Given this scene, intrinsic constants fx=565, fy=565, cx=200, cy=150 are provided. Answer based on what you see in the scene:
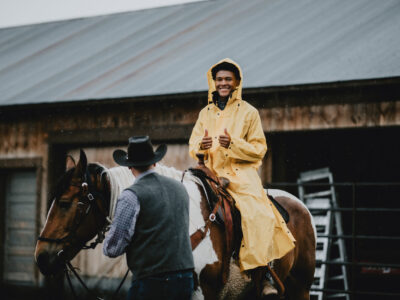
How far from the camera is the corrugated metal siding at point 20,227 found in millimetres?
10750

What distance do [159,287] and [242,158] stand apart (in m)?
1.87

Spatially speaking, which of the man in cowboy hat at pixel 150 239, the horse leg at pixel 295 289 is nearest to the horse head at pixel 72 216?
the man in cowboy hat at pixel 150 239

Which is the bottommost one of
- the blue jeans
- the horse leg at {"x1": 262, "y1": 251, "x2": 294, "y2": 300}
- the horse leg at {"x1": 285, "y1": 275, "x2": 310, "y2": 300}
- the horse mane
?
the horse leg at {"x1": 285, "y1": 275, "x2": 310, "y2": 300}

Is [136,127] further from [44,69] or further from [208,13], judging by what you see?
[208,13]

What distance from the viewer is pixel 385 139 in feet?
34.0

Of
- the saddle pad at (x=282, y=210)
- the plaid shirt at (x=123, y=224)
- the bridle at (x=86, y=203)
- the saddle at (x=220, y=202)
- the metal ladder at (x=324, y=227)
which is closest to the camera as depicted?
the plaid shirt at (x=123, y=224)

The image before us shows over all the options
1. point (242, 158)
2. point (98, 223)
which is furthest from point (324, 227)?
point (98, 223)

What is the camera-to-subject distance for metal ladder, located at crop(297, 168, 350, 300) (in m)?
8.98

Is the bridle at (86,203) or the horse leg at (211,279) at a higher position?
the bridle at (86,203)

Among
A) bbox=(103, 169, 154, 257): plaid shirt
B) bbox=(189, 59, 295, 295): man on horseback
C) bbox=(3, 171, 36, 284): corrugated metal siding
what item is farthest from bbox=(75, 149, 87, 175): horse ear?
bbox=(3, 171, 36, 284): corrugated metal siding

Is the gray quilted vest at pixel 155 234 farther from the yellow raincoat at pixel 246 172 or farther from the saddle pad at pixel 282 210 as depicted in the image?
the saddle pad at pixel 282 210

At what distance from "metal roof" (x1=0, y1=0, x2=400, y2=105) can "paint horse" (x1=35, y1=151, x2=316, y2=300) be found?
389 cm

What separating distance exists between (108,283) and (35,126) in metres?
3.28

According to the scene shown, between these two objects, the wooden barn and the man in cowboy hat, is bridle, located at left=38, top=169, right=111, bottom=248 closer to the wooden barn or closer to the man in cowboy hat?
the man in cowboy hat
